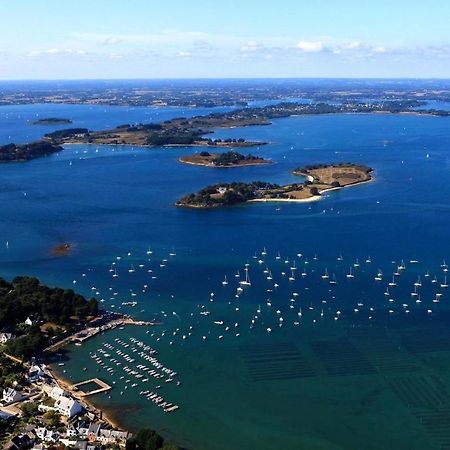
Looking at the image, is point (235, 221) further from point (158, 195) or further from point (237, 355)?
point (237, 355)

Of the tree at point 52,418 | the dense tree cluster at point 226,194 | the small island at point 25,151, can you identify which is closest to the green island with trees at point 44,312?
the tree at point 52,418

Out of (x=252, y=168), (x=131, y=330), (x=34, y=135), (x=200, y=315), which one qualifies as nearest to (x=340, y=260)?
(x=200, y=315)

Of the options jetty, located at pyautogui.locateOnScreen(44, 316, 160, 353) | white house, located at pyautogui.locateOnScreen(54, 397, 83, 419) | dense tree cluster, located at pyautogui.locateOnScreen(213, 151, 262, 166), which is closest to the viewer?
white house, located at pyautogui.locateOnScreen(54, 397, 83, 419)

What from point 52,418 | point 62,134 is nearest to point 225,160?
point 62,134

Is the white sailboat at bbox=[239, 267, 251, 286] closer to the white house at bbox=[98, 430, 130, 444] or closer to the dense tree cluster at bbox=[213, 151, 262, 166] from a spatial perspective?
the white house at bbox=[98, 430, 130, 444]

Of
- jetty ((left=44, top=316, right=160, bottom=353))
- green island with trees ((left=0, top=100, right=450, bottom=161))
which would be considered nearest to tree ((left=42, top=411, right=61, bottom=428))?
jetty ((left=44, top=316, right=160, bottom=353))

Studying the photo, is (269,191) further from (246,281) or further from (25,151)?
(25,151)
